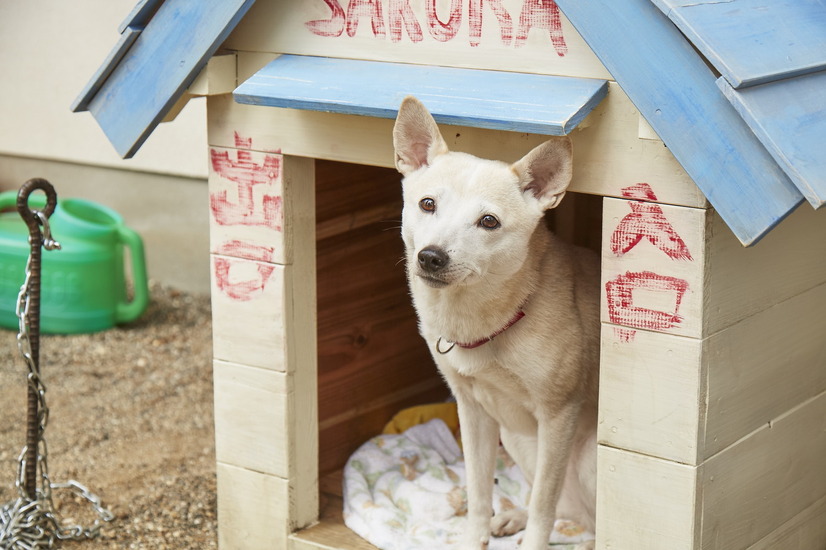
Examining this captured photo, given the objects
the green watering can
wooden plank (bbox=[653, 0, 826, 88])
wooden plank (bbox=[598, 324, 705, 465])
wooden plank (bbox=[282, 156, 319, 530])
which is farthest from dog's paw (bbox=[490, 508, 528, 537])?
the green watering can

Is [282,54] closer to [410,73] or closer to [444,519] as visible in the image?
[410,73]

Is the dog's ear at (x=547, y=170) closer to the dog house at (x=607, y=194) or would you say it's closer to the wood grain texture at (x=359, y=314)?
the dog house at (x=607, y=194)

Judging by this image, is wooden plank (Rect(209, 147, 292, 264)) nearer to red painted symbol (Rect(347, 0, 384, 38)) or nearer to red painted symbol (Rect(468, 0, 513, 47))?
red painted symbol (Rect(347, 0, 384, 38))

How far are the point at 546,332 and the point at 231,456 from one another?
1.11m

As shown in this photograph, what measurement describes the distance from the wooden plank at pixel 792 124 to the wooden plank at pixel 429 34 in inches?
15.3

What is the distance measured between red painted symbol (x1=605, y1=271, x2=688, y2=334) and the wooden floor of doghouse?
113 cm

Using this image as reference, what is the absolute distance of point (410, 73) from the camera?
113 inches

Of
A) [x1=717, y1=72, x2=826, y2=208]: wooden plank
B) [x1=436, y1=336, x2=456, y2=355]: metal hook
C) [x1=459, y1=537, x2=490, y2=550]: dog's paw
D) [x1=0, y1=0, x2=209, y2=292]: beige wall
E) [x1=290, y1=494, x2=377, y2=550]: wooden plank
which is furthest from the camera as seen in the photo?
[x1=0, y1=0, x2=209, y2=292]: beige wall

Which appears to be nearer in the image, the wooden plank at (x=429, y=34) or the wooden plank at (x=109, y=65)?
the wooden plank at (x=429, y=34)

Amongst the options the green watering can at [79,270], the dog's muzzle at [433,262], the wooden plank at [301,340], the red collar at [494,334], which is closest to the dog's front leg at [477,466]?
the red collar at [494,334]

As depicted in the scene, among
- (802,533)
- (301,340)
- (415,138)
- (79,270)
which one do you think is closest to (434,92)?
(415,138)

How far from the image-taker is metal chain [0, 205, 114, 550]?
11.3ft

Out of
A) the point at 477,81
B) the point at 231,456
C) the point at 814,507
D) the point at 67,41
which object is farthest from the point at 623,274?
the point at 67,41

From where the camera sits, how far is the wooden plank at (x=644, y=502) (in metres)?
2.72
